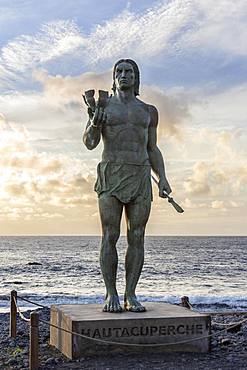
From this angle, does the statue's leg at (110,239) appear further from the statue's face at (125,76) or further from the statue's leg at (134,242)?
the statue's face at (125,76)

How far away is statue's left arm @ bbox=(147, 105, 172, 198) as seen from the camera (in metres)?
9.24

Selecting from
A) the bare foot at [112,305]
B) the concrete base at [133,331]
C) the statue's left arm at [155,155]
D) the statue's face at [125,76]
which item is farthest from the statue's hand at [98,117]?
the concrete base at [133,331]

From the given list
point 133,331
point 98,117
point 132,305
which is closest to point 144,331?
point 133,331

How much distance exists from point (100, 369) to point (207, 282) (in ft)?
107

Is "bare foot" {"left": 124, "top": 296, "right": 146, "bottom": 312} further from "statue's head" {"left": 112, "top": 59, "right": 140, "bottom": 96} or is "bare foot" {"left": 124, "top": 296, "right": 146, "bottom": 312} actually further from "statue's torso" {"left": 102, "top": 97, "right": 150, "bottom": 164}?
"statue's head" {"left": 112, "top": 59, "right": 140, "bottom": 96}

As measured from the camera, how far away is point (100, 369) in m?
7.68

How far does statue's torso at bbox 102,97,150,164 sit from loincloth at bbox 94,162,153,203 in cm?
9

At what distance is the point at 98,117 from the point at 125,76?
2.57ft

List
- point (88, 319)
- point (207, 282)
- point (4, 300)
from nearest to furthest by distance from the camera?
point (88, 319), point (4, 300), point (207, 282)

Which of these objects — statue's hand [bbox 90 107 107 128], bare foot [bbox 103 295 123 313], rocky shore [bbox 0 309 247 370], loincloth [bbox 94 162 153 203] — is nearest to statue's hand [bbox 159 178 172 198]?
loincloth [bbox 94 162 153 203]

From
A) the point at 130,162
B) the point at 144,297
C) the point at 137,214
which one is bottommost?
the point at 144,297

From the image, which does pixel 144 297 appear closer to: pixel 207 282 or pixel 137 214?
pixel 207 282

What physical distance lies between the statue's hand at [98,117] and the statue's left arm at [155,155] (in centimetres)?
85

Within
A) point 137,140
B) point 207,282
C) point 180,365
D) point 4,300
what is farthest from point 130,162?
point 207,282
